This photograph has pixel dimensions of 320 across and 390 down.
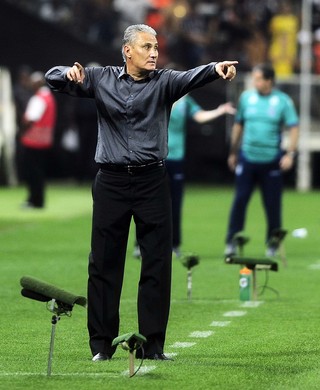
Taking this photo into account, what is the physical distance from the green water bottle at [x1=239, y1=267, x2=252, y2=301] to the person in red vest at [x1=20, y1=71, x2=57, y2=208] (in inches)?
550

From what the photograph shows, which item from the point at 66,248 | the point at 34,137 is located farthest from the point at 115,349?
the point at 34,137

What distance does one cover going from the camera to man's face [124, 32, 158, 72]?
979 centimetres

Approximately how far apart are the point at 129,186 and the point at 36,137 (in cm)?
1812

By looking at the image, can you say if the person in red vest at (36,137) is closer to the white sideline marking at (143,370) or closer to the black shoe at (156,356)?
the black shoe at (156,356)

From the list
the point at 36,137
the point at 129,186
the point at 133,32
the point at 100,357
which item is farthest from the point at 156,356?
the point at 36,137

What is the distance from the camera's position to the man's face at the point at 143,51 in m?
9.79

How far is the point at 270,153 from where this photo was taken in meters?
18.2

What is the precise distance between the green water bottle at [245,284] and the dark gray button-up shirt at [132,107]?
3.79 m

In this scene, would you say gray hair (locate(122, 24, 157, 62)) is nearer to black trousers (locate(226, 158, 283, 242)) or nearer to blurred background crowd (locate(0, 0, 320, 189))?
black trousers (locate(226, 158, 283, 242))

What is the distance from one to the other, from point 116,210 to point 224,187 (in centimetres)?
2573

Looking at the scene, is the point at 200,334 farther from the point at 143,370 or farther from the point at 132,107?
the point at 132,107

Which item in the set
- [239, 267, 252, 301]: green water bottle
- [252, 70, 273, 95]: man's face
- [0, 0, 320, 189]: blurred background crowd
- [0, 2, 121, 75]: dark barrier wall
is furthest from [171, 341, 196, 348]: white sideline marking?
[0, 2, 121, 75]: dark barrier wall

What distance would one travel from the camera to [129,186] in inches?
392

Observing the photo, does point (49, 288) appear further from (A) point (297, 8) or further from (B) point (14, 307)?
(A) point (297, 8)
